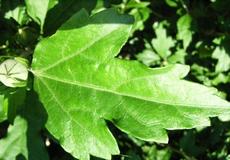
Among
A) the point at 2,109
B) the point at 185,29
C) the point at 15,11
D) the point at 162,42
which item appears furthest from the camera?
the point at 162,42

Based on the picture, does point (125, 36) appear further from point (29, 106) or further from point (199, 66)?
point (199, 66)

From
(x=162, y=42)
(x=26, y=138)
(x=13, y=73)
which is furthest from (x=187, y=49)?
(x=13, y=73)

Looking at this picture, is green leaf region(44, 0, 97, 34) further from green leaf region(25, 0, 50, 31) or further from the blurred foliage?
the blurred foliage

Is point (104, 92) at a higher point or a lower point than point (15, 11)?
lower

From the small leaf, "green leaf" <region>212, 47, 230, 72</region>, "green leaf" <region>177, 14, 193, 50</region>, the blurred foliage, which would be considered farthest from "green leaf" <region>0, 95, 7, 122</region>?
"green leaf" <region>212, 47, 230, 72</region>

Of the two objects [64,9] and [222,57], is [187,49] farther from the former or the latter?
[64,9]

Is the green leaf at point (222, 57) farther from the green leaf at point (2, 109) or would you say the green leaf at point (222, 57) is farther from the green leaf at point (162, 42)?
the green leaf at point (2, 109)

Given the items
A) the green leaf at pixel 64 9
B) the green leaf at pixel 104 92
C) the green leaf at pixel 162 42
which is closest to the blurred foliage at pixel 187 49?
the green leaf at pixel 162 42
